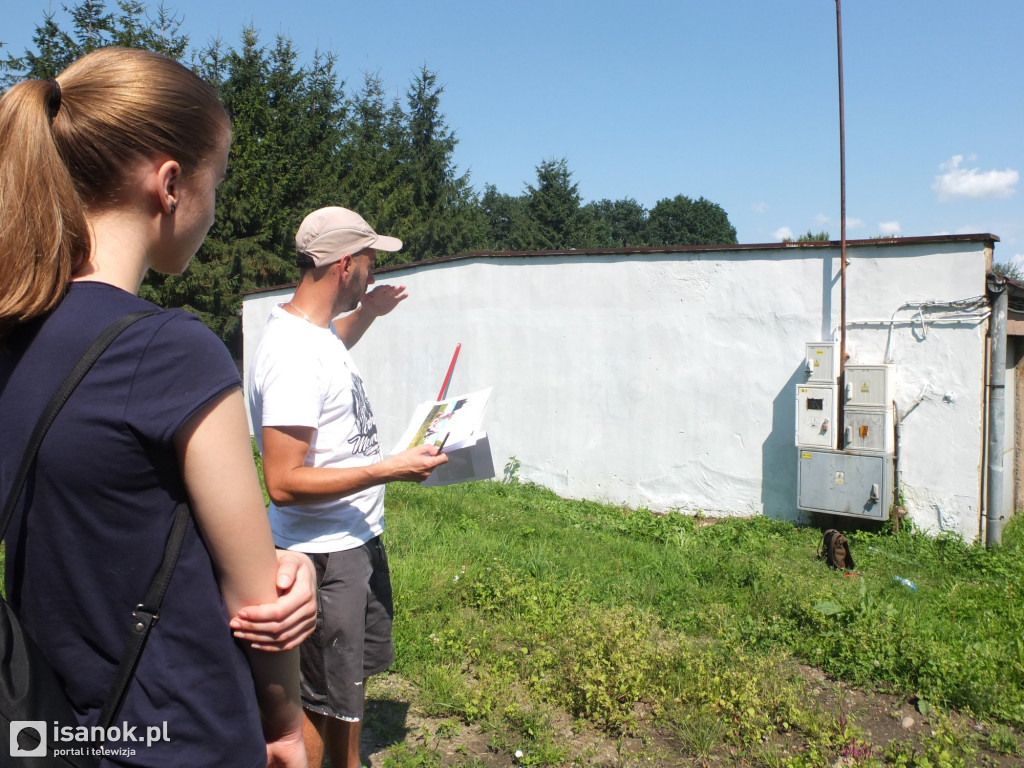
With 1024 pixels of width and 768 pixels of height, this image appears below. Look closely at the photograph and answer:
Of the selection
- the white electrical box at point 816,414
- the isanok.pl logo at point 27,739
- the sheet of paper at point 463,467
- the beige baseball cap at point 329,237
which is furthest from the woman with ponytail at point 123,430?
the white electrical box at point 816,414

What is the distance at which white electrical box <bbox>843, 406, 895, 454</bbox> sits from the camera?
7043 millimetres

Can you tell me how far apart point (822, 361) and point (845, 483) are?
1209mm

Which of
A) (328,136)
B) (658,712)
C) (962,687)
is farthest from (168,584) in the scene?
(328,136)

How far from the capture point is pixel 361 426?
8.50 feet

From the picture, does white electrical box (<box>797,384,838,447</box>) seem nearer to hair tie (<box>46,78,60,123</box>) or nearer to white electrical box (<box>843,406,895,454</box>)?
white electrical box (<box>843,406,895,454</box>)

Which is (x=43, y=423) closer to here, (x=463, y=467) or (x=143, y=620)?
(x=143, y=620)

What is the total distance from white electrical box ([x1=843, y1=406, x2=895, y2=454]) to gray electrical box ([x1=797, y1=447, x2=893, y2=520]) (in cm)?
10

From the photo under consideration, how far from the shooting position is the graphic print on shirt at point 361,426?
255 centimetres

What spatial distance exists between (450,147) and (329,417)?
3046 centimetres

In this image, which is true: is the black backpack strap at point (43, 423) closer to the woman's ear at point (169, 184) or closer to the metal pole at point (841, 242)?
the woman's ear at point (169, 184)

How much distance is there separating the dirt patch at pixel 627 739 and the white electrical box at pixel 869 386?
12.4 feet

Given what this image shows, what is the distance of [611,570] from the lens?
231 inches

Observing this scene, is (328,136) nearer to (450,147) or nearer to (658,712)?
(450,147)

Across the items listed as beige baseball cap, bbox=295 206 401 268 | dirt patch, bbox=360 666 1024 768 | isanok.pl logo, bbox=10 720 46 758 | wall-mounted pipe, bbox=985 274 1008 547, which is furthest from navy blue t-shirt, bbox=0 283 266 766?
wall-mounted pipe, bbox=985 274 1008 547
